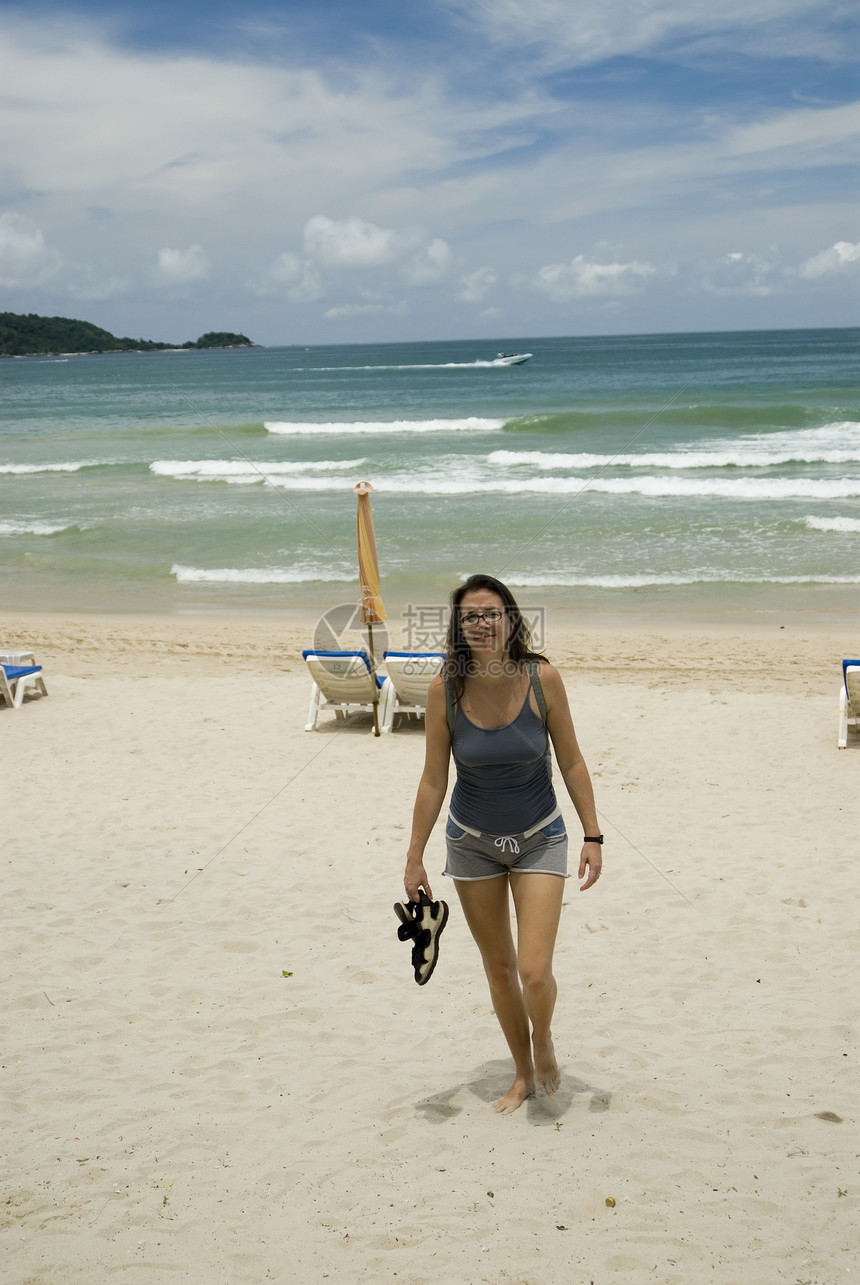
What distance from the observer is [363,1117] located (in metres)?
3.63

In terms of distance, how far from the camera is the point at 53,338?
15262 cm

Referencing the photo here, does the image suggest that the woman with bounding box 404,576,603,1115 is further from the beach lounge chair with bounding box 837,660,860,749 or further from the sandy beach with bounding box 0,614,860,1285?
the beach lounge chair with bounding box 837,660,860,749

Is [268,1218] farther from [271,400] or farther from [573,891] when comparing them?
[271,400]

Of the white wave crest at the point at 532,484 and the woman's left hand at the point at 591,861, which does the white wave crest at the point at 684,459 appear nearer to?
the white wave crest at the point at 532,484

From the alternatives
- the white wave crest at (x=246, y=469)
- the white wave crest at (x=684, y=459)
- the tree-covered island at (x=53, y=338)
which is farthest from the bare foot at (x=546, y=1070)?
the tree-covered island at (x=53, y=338)

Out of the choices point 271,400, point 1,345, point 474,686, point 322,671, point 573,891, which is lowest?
point 573,891

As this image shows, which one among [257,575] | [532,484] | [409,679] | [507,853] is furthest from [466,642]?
[532,484]

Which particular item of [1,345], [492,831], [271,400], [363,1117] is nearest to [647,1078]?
[363,1117]

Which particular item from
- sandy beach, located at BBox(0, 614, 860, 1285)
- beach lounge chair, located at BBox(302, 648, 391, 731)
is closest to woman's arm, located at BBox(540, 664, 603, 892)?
sandy beach, located at BBox(0, 614, 860, 1285)

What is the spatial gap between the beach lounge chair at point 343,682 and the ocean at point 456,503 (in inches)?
200

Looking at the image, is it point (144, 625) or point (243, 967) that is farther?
point (144, 625)

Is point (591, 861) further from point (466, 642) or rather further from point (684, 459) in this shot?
point (684, 459)

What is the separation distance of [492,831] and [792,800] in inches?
174

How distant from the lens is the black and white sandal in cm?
339
